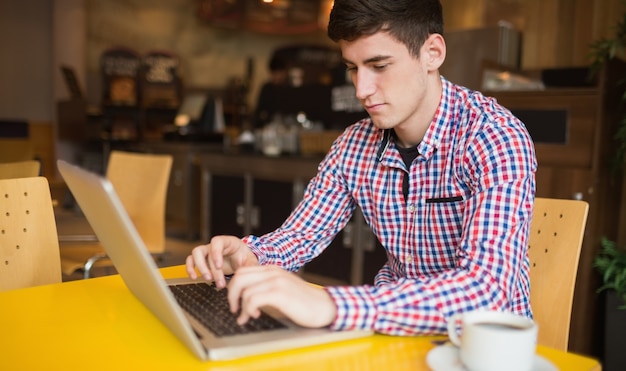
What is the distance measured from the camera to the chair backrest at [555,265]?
1370 millimetres

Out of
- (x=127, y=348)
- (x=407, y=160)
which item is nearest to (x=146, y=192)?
(x=407, y=160)

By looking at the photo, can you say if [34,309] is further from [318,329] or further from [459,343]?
[459,343]

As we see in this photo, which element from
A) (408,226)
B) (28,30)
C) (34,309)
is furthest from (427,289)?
(28,30)

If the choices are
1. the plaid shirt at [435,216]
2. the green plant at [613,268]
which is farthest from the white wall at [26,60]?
the plaid shirt at [435,216]

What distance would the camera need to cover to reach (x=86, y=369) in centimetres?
82

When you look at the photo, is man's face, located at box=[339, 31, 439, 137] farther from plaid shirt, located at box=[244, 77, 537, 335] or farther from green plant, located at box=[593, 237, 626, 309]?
green plant, located at box=[593, 237, 626, 309]

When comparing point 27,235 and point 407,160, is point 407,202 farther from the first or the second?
point 27,235

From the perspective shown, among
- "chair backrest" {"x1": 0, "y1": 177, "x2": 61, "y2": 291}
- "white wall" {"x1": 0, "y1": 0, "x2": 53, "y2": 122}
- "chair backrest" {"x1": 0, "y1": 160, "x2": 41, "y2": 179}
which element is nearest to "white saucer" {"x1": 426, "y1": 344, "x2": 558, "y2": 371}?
"chair backrest" {"x1": 0, "y1": 177, "x2": 61, "y2": 291}

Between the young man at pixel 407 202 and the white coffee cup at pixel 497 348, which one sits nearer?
the white coffee cup at pixel 497 348

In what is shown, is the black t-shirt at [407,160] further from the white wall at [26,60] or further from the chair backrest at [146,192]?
the white wall at [26,60]

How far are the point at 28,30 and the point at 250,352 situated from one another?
9.57 m

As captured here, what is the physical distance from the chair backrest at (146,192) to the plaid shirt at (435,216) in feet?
5.30

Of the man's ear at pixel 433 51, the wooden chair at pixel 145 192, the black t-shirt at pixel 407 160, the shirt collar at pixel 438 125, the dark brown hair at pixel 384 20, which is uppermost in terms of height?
the dark brown hair at pixel 384 20

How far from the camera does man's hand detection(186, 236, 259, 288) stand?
118cm
